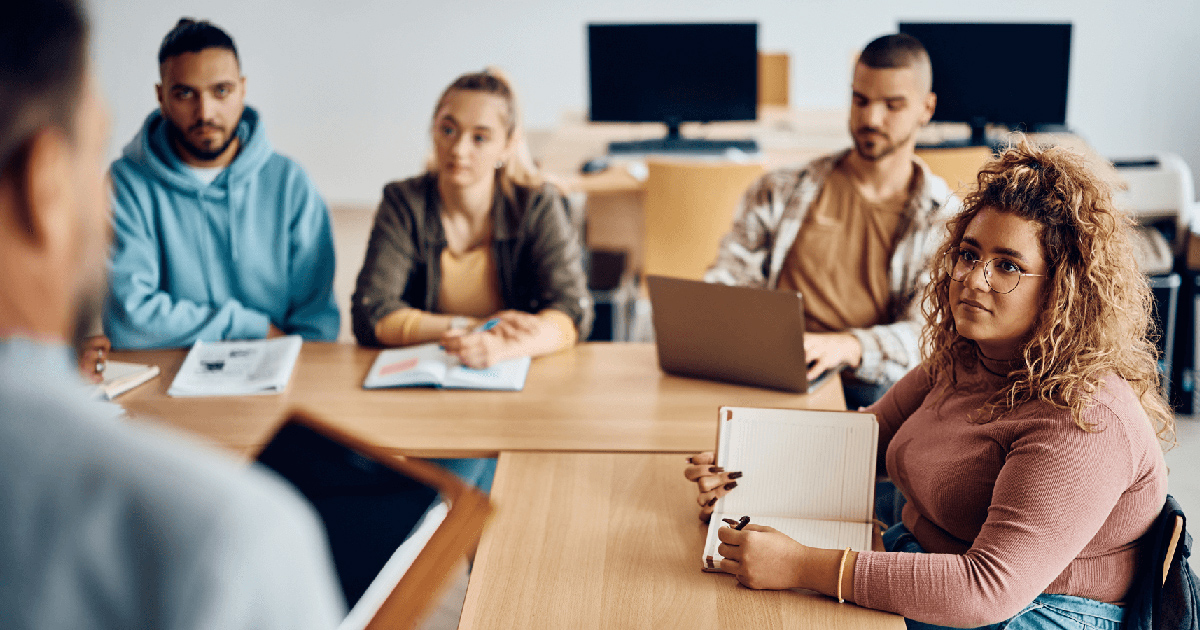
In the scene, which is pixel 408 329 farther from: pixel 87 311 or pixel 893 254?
pixel 87 311

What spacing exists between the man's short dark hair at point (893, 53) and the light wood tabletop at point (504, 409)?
752 mm

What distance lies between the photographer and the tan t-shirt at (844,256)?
6.84ft

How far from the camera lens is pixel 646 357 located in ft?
6.40

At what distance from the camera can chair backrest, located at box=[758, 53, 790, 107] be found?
14.9ft

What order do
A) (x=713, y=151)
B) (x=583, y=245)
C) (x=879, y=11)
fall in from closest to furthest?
(x=583, y=245) < (x=713, y=151) < (x=879, y=11)

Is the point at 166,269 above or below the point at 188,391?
above

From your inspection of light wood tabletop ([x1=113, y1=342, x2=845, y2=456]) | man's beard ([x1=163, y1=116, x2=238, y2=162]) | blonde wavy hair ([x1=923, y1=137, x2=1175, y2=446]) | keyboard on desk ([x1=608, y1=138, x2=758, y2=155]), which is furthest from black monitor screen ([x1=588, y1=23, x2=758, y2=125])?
blonde wavy hair ([x1=923, y1=137, x2=1175, y2=446])

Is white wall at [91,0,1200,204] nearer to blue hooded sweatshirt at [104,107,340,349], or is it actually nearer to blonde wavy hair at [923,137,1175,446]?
blue hooded sweatshirt at [104,107,340,349]

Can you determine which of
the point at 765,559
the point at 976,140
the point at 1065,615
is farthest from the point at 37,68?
the point at 976,140

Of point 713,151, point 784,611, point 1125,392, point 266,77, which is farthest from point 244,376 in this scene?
point 266,77

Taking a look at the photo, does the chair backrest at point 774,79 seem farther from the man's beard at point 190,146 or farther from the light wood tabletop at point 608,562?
the light wood tabletop at point 608,562

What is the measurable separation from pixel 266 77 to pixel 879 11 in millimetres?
3486

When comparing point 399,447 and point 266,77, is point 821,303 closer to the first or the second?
point 399,447

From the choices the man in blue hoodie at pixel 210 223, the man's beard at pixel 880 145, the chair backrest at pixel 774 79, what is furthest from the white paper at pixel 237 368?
the chair backrest at pixel 774 79
